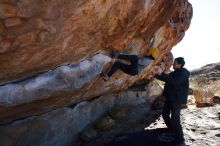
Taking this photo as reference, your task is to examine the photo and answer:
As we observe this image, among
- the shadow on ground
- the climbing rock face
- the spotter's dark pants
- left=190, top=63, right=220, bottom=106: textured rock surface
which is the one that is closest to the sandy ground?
the spotter's dark pants

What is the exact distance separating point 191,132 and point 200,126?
2.17ft

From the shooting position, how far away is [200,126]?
11289 mm

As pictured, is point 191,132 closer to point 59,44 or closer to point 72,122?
point 72,122

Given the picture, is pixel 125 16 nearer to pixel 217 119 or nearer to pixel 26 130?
pixel 26 130

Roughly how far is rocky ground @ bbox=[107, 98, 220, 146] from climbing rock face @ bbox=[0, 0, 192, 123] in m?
2.03

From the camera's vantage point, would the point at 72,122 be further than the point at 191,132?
No

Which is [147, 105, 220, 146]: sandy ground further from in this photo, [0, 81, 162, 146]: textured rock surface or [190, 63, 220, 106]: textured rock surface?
[190, 63, 220, 106]: textured rock surface

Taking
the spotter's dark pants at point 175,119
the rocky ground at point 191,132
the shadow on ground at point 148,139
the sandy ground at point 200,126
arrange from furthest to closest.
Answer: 1. the sandy ground at point 200,126
2. the rocky ground at point 191,132
3. the shadow on ground at point 148,139
4. the spotter's dark pants at point 175,119

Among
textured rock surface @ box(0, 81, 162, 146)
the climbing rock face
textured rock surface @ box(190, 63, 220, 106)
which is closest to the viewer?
the climbing rock face

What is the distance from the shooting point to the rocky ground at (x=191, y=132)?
9.68 metres

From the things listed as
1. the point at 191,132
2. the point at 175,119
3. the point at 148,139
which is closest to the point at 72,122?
the point at 148,139

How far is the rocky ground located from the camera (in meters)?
9.68

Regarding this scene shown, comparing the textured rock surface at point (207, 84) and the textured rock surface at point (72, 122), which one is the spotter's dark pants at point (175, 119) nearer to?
the textured rock surface at point (72, 122)

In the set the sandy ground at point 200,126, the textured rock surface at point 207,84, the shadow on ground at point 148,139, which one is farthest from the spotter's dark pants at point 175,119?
the textured rock surface at point 207,84
